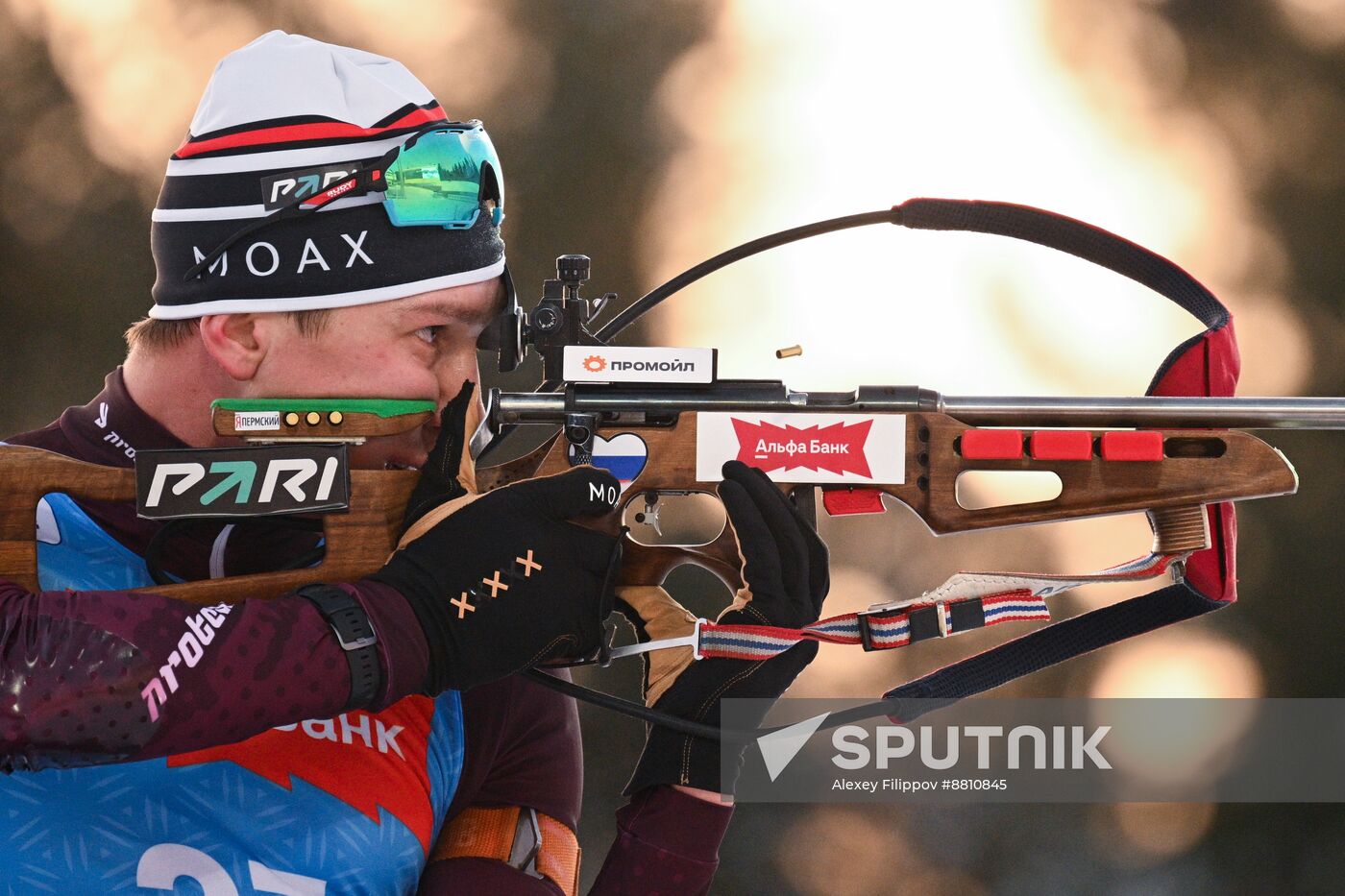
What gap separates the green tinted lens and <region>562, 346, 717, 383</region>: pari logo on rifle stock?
186 millimetres

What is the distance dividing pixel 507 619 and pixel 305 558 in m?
0.24

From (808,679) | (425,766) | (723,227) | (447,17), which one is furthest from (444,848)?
(447,17)

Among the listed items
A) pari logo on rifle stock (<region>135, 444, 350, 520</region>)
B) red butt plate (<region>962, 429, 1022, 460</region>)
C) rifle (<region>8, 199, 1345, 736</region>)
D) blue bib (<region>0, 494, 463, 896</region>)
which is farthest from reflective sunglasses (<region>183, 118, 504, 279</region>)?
red butt plate (<region>962, 429, 1022, 460</region>)

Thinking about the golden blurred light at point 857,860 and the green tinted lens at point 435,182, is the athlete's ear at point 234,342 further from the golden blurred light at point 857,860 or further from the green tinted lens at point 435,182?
the golden blurred light at point 857,860

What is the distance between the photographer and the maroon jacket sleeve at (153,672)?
1.02 metres

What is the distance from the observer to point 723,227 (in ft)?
8.91

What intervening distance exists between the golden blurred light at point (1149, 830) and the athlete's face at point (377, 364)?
1.96 metres

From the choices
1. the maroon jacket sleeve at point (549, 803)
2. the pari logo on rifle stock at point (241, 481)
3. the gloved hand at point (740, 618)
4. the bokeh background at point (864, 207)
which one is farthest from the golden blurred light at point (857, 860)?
the pari logo on rifle stock at point (241, 481)

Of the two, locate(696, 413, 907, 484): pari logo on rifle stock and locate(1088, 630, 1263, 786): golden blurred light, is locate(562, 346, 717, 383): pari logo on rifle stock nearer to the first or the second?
locate(696, 413, 907, 484): pari logo on rifle stock

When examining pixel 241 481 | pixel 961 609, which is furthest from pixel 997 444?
pixel 241 481

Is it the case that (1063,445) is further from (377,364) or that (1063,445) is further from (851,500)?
(377,364)

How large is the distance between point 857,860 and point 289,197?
2.02 metres

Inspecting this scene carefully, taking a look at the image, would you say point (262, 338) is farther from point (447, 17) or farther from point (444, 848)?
point (447, 17)

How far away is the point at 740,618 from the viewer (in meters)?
1.34
